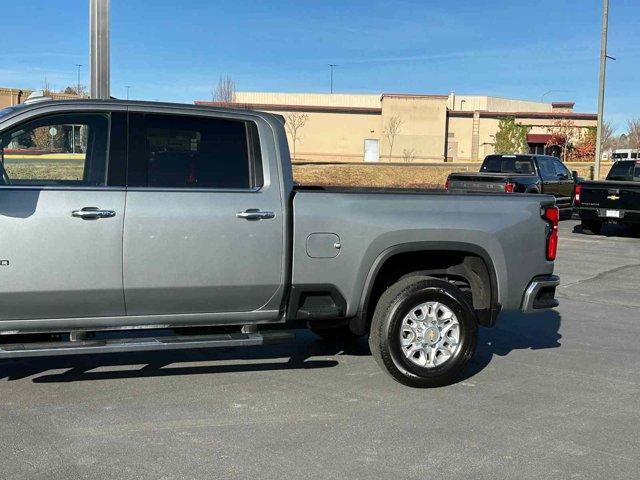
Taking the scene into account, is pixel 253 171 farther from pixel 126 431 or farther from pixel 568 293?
pixel 568 293

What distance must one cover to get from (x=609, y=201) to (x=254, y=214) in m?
13.7

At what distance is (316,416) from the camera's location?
16.1 ft

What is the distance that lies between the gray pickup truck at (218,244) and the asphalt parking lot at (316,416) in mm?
438

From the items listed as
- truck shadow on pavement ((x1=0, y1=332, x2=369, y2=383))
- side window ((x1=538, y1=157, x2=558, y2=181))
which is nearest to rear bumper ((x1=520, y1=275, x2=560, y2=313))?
truck shadow on pavement ((x1=0, y1=332, x2=369, y2=383))

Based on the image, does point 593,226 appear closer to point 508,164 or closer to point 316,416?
point 508,164

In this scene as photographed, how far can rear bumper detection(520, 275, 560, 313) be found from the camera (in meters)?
5.85

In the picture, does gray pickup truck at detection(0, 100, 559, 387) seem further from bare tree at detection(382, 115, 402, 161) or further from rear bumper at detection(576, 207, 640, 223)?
bare tree at detection(382, 115, 402, 161)

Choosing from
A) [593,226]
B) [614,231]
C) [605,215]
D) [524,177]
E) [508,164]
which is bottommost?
[614,231]

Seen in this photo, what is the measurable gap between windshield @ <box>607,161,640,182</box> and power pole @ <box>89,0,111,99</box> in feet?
43.9

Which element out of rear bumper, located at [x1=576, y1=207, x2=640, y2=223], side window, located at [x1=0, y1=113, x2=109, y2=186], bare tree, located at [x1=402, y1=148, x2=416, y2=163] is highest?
bare tree, located at [x1=402, y1=148, x2=416, y2=163]

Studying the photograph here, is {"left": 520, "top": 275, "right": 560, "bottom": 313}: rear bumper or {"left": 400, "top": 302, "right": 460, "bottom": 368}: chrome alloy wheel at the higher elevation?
{"left": 520, "top": 275, "right": 560, "bottom": 313}: rear bumper

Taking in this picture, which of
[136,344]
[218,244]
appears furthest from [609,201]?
[136,344]

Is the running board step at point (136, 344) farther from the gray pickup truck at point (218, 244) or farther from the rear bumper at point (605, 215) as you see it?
the rear bumper at point (605, 215)

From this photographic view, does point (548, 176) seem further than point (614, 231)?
Yes
